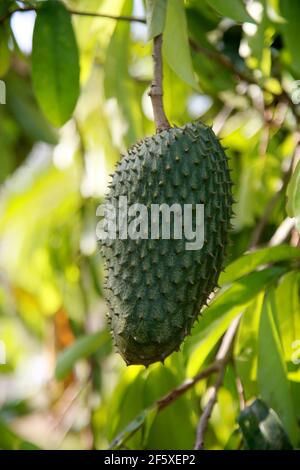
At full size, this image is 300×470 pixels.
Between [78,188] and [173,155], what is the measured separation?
2.00 m

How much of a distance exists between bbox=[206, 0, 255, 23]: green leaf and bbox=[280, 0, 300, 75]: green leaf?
467mm

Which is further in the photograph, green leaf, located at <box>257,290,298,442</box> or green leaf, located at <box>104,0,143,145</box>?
green leaf, located at <box>104,0,143,145</box>

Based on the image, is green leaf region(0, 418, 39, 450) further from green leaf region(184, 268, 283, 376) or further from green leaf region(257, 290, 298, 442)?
green leaf region(257, 290, 298, 442)

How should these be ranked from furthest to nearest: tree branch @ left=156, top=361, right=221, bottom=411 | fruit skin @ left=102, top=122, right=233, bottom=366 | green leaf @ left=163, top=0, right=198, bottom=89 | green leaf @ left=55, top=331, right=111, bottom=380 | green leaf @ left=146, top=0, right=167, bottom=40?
green leaf @ left=55, top=331, right=111, bottom=380 < tree branch @ left=156, top=361, right=221, bottom=411 < green leaf @ left=163, top=0, right=198, bottom=89 < green leaf @ left=146, top=0, right=167, bottom=40 < fruit skin @ left=102, top=122, right=233, bottom=366

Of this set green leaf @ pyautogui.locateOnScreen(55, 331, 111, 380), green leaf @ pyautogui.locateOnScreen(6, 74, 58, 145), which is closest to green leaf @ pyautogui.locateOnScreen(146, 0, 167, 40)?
green leaf @ pyautogui.locateOnScreen(55, 331, 111, 380)

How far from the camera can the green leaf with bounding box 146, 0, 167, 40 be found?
6.49 feet

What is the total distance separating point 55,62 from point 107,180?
1.20 metres

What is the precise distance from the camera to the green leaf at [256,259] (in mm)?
2367

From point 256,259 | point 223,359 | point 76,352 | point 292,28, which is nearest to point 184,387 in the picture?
point 223,359

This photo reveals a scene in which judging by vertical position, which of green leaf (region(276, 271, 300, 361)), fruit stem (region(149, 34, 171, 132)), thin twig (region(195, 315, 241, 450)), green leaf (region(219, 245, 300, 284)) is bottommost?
thin twig (region(195, 315, 241, 450))

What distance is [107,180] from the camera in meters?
3.58

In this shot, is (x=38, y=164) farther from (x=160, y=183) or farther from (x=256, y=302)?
(x=160, y=183)

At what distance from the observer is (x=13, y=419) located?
222 inches

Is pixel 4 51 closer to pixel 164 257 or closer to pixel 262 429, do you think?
pixel 164 257
